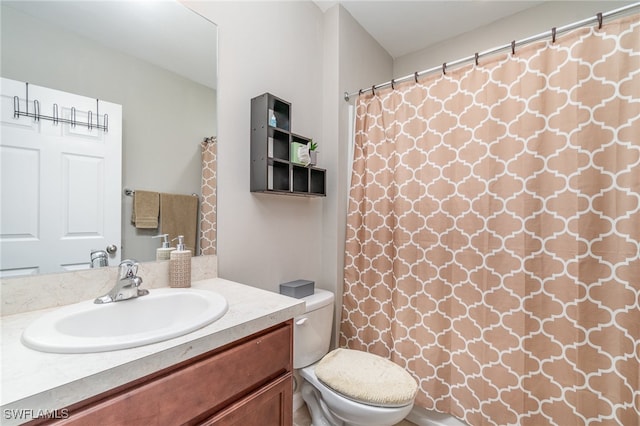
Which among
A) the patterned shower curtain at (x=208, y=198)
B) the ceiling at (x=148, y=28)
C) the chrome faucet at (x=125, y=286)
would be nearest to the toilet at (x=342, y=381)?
the patterned shower curtain at (x=208, y=198)

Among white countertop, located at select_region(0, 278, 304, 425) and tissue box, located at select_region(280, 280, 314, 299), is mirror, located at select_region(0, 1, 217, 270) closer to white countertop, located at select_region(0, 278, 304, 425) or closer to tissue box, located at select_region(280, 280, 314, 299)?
white countertop, located at select_region(0, 278, 304, 425)

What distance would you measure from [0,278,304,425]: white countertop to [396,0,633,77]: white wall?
2329 mm

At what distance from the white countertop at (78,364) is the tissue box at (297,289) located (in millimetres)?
678

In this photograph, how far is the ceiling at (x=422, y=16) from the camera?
1.76m

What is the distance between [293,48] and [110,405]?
175 centimetres

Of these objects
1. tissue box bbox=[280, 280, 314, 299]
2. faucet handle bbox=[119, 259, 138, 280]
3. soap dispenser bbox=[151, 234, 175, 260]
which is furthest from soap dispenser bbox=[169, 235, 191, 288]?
tissue box bbox=[280, 280, 314, 299]

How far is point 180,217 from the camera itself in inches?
45.5

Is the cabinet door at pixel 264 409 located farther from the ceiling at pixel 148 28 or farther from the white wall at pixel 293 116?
the ceiling at pixel 148 28

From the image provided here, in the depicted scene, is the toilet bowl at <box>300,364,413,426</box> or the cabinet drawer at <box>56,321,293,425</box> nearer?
the cabinet drawer at <box>56,321,293,425</box>

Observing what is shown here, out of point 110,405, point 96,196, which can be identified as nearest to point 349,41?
point 96,196

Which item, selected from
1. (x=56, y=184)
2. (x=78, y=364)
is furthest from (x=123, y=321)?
(x=56, y=184)

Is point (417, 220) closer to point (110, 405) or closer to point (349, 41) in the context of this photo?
point (349, 41)

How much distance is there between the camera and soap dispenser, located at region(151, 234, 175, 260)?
107 centimetres

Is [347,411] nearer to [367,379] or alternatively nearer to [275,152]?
[367,379]
